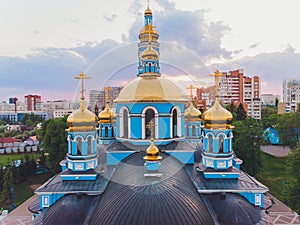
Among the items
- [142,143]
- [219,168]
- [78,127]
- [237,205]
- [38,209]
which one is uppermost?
[78,127]

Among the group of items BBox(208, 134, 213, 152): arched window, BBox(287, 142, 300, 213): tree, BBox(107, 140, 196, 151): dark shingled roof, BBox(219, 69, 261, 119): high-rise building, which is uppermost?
BBox(219, 69, 261, 119): high-rise building

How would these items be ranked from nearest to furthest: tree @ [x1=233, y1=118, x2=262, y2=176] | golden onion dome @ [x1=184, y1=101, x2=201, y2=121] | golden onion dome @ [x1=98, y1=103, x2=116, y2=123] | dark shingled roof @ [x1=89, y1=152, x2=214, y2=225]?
dark shingled roof @ [x1=89, y1=152, x2=214, y2=225]
golden onion dome @ [x1=98, y1=103, x2=116, y2=123]
golden onion dome @ [x1=184, y1=101, x2=201, y2=121]
tree @ [x1=233, y1=118, x2=262, y2=176]

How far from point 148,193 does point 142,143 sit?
4.45 meters

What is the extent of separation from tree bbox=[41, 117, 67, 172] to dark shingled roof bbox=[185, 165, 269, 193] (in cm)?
1474

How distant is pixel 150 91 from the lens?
11.6m

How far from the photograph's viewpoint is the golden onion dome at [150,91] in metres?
11.5

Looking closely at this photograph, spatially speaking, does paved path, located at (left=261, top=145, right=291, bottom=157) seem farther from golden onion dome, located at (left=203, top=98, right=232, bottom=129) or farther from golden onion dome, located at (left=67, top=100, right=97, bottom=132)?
golden onion dome, located at (left=67, top=100, right=97, bottom=132)

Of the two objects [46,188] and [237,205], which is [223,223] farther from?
[46,188]

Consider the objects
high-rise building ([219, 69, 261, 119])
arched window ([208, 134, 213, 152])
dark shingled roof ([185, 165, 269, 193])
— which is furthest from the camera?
high-rise building ([219, 69, 261, 119])

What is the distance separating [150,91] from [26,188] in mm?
14247

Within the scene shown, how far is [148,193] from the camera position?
710cm

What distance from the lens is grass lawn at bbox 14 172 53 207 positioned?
57.1 ft

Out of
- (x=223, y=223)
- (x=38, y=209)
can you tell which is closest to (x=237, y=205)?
(x=223, y=223)

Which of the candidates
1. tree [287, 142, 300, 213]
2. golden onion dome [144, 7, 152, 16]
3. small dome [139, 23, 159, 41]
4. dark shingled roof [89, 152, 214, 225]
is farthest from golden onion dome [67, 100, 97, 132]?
tree [287, 142, 300, 213]
